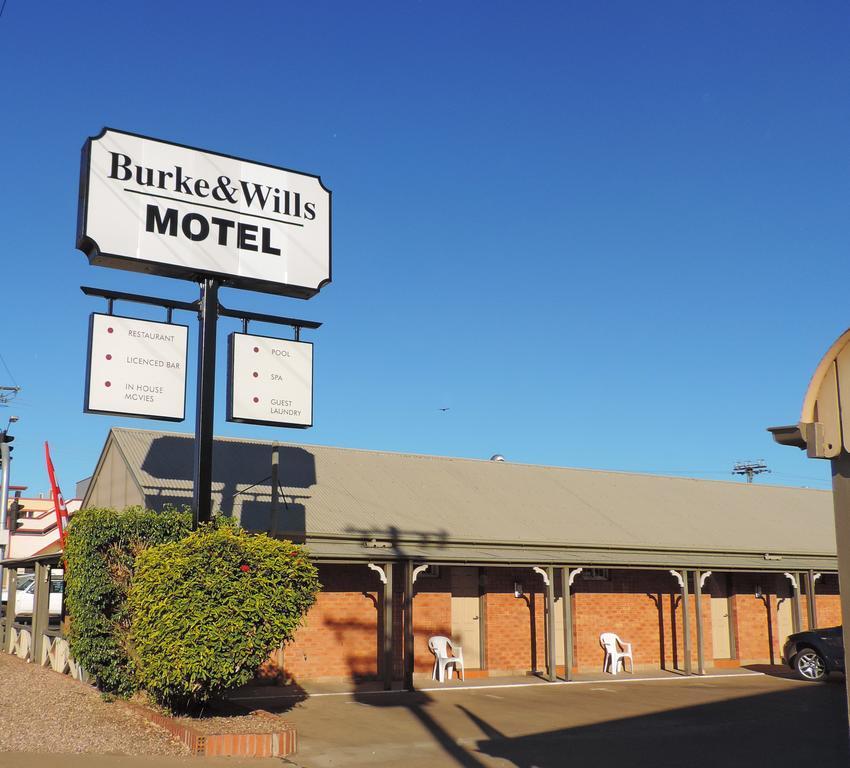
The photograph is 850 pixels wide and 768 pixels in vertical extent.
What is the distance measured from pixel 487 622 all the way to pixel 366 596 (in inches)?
128

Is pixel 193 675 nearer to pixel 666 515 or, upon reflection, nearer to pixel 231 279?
pixel 231 279

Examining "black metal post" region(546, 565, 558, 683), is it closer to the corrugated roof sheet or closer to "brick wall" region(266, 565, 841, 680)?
the corrugated roof sheet

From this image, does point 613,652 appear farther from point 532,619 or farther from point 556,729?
point 556,729

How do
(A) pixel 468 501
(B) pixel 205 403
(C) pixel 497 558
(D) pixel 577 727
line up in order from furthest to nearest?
(A) pixel 468 501
(C) pixel 497 558
(B) pixel 205 403
(D) pixel 577 727

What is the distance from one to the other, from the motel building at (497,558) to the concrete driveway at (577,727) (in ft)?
7.79

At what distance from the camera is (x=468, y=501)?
24000 millimetres

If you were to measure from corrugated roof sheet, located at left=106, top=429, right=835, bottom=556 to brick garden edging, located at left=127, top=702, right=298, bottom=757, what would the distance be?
297 inches

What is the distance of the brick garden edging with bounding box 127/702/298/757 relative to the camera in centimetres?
1139

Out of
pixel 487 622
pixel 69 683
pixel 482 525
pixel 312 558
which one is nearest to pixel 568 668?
pixel 487 622

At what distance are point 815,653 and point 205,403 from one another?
15318 mm

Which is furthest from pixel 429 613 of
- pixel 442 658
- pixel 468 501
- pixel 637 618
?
pixel 637 618

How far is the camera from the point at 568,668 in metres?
21.1

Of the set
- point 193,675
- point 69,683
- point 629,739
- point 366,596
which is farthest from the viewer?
point 366,596

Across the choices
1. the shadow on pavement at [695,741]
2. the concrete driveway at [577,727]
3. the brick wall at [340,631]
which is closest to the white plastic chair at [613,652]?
the concrete driveway at [577,727]
